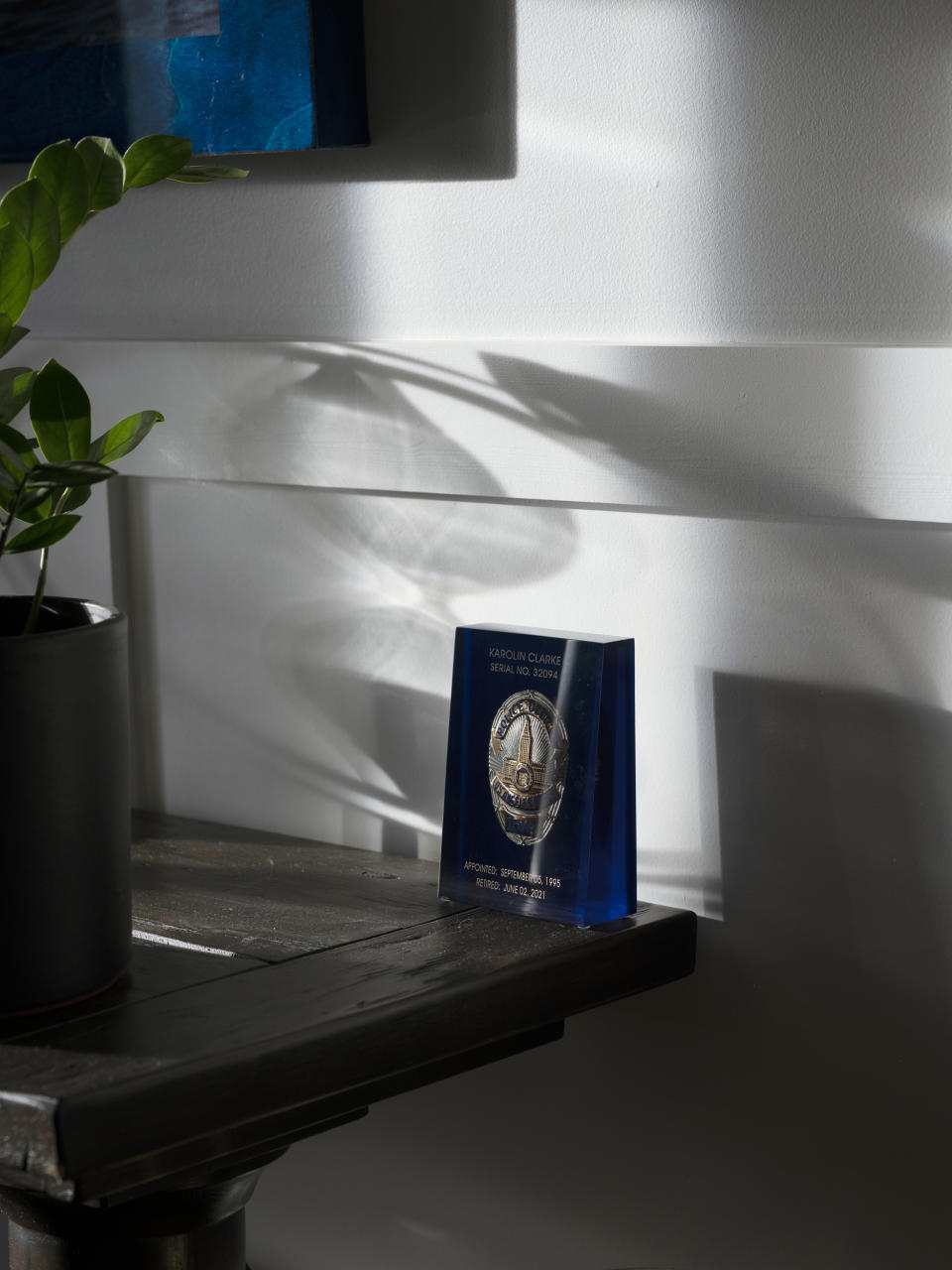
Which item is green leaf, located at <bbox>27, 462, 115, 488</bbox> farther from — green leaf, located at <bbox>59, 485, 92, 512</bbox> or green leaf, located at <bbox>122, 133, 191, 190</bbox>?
green leaf, located at <bbox>122, 133, 191, 190</bbox>

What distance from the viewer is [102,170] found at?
35.6 inches

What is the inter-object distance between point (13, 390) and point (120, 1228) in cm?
54

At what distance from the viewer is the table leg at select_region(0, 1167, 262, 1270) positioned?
1.04m

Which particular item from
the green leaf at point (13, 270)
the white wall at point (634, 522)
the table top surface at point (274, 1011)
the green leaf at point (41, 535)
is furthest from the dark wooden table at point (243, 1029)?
the green leaf at point (13, 270)

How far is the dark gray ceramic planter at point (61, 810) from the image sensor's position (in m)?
0.89

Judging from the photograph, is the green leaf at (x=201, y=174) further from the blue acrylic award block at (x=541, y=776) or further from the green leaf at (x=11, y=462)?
the blue acrylic award block at (x=541, y=776)

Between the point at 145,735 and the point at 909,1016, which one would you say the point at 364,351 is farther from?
the point at 909,1016

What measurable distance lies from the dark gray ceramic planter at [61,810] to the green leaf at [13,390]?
142 mm

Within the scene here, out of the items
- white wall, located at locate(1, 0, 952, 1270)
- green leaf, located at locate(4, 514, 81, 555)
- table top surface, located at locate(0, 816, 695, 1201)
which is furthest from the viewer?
white wall, located at locate(1, 0, 952, 1270)

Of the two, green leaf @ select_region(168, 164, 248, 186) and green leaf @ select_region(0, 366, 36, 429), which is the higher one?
green leaf @ select_region(168, 164, 248, 186)

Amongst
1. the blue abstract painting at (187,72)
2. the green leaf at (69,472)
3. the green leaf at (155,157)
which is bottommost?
the green leaf at (69,472)

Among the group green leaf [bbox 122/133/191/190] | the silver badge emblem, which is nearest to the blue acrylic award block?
the silver badge emblem

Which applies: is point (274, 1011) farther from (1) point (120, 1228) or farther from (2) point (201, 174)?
(2) point (201, 174)

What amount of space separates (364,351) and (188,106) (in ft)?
0.80
